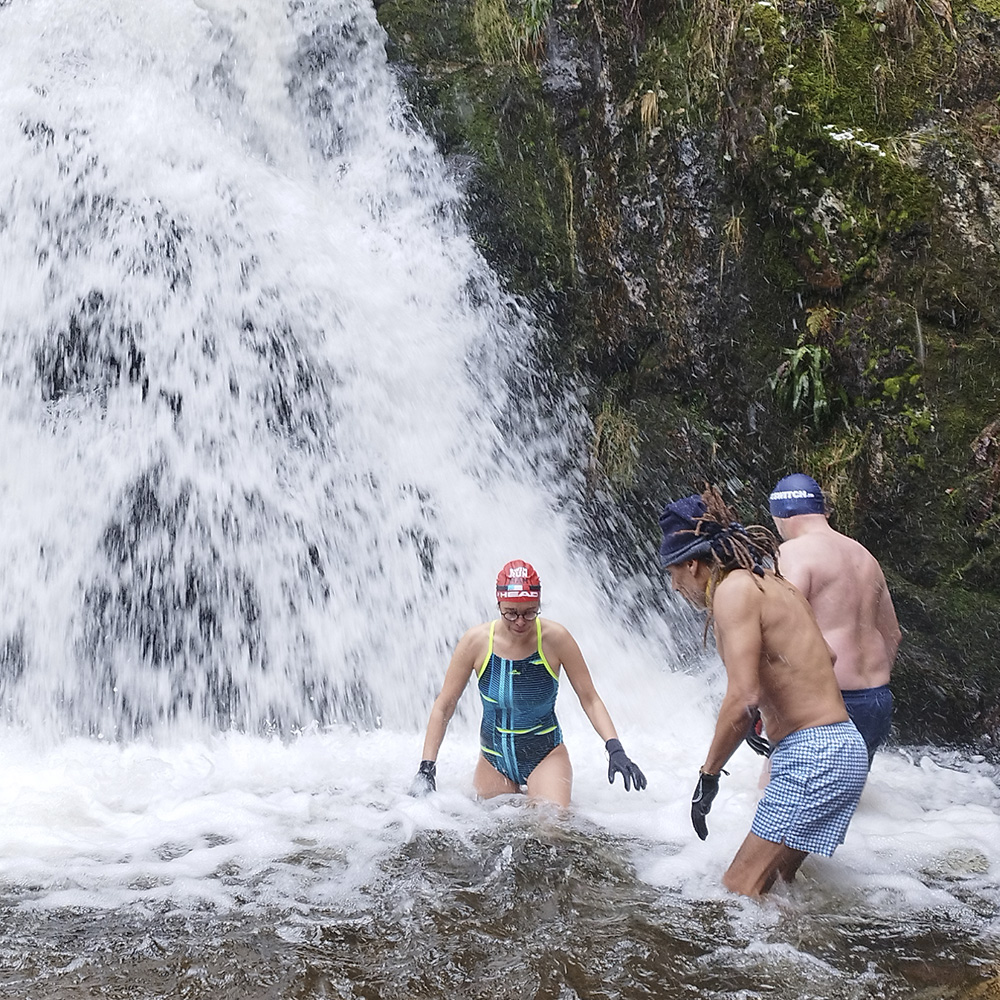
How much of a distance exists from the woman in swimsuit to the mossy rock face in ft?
10.1

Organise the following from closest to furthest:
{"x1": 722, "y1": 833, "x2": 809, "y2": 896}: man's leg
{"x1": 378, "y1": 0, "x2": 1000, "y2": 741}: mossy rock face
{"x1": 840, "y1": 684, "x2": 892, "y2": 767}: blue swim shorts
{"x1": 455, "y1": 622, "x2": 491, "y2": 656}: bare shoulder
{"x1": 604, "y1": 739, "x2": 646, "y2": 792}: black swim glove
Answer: {"x1": 722, "y1": 833, "x2": 809, "y2": 896}: man's leg < {"x1": 604, "y1": 739, "x2": 646, "y2": 792}: black swim glove < {"x1": 840, "y1": 684, "x2": 892, "y2": 767}: blue swim shorts < {"x1": 455, "y1": 622, "x2": 491, "y2": 656}: bare shoulder < {"x1": 378, "y1": 0, "x2": 1000, "y2": 741}: mossy rock face

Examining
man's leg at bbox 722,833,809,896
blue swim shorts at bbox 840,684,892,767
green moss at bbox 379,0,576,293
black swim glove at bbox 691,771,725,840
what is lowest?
man's leg at bbox 722,833,809,896

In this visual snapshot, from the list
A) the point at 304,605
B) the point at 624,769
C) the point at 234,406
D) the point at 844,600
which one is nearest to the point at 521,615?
the point at 624,769

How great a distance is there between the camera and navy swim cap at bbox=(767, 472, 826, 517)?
495 centimetres

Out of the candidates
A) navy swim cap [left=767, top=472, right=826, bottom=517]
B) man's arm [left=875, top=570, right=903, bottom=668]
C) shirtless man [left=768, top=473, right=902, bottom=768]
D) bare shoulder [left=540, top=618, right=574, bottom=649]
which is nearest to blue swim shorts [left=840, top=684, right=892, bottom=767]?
shirtless man [left=768, top=473, right=902, bottom=768]

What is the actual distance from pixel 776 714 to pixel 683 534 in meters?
0.76

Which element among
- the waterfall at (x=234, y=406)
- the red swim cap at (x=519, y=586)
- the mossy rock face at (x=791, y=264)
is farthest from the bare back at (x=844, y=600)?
the waterfall at (x=234, y=406)

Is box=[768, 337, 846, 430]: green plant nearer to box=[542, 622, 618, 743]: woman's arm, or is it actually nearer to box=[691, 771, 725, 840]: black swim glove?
box=[542, 622, 618, 743]: woman's arm

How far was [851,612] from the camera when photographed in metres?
4.66

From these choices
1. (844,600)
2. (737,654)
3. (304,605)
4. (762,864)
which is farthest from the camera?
(304,605)

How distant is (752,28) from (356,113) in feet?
14.0

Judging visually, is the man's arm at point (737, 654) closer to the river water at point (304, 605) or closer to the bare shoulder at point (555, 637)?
the river water at point (304, 605)

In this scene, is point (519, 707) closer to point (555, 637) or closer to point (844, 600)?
point (555, 637)

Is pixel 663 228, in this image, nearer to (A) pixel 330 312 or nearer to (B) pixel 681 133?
(B) pixel 681 133
